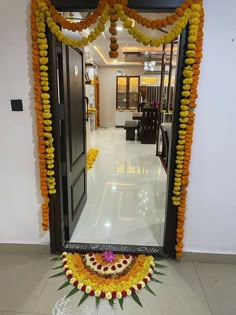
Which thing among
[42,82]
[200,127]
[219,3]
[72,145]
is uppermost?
Answer: [219,3]

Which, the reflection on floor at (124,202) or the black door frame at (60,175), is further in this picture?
the reflection on floor at (124,202)

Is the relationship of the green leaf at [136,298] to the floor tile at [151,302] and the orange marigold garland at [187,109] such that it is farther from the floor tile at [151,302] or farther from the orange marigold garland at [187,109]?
the orange marigold garland at [187,109]

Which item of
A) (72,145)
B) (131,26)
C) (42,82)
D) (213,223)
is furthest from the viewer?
(72,145)

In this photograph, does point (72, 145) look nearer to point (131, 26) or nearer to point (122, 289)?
point (131, 26)

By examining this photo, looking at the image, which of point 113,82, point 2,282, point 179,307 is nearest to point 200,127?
point 179,307

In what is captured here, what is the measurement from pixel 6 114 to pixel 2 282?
4.51 ft

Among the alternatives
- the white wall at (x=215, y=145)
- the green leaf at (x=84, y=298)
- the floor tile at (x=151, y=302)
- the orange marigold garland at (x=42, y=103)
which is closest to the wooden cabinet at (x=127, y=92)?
the white wall at (x=215, y=145)

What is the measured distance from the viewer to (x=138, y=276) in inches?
74.5

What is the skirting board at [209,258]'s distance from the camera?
2078 mm

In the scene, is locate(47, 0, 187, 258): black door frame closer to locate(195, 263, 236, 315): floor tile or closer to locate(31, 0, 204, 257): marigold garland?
locate(31, 0, 204, 257): marigold garland

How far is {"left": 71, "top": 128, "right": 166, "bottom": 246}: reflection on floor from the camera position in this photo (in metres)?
2.47

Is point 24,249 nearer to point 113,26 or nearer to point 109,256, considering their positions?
point 109,256

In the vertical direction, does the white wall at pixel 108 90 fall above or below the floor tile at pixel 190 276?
above

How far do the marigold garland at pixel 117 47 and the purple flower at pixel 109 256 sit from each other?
26.6 inches
